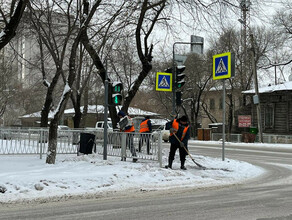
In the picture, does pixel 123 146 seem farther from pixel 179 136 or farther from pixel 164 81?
pixel 164 81

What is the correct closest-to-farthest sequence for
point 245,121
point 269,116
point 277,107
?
point 245,121 < point 277,107 < point 269,116

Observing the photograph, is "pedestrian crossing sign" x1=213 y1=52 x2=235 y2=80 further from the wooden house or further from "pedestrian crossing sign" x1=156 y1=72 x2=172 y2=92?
the wooden house

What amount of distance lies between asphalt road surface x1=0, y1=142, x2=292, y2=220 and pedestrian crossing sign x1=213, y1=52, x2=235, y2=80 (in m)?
5.42

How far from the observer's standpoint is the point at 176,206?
6.44 m

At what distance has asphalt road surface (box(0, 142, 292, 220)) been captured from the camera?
18.7 ft

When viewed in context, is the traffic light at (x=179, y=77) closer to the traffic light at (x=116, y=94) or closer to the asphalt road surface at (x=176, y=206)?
the traffic light at (x=116, y=94)

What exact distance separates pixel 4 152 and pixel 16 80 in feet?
107

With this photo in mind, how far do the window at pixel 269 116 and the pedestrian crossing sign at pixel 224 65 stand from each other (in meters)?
25.2

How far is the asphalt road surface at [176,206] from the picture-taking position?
570 cm

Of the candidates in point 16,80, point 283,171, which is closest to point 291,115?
point 283,171

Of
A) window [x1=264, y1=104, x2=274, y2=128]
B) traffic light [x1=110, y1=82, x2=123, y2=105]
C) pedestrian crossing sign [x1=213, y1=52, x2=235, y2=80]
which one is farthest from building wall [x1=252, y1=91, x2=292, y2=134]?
traffic light [x1=110, y1=82, x2=123, y2=105]

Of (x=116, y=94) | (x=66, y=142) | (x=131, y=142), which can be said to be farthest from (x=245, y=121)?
(x=116, y=94)

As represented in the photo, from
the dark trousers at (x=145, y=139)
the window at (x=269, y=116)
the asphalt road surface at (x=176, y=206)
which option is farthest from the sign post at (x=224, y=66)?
the window at (x=269, y=116)

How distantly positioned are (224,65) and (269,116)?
2591 cm
